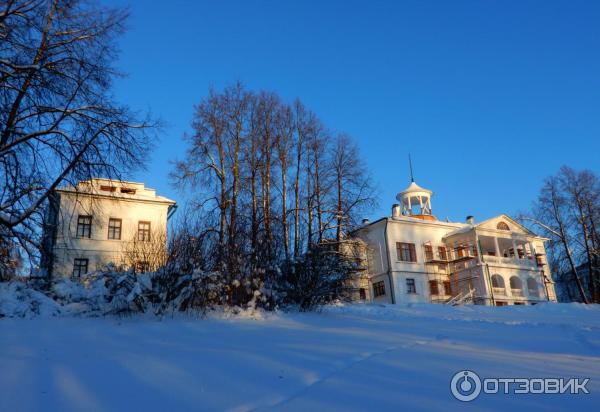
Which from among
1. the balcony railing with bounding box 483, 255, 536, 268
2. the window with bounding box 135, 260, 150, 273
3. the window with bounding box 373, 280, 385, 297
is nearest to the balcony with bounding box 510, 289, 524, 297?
the balcony railing with bounding box 483, 255, 536, 268

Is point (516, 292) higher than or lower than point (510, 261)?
lower

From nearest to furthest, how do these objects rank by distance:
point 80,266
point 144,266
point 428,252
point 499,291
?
point 144,266, point 80,266, point 499,291, point 428,252

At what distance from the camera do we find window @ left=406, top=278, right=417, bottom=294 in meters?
32.6

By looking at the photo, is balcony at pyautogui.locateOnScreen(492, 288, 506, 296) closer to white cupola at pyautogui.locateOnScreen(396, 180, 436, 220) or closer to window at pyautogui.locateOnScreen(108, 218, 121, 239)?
white cupola at pyautogui.locateOnScreen(396, 180, 436, 220)

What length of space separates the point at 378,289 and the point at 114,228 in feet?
61.1

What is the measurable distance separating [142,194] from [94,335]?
22391 mm

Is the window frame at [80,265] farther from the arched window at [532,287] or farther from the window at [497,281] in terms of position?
the arched window at [532,287]

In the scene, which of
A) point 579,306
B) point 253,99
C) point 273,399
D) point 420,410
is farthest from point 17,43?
point 579,306

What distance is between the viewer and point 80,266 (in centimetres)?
2589

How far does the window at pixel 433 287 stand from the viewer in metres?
33.9

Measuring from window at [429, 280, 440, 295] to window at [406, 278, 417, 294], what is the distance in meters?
1.68

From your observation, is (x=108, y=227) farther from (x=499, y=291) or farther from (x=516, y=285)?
(x=516, y=285)

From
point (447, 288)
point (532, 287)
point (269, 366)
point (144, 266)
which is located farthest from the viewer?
point (532, 287)

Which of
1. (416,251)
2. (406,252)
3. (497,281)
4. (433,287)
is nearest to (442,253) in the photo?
(416,251)
